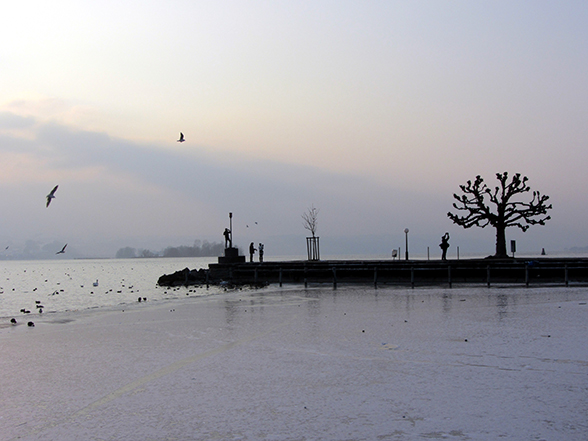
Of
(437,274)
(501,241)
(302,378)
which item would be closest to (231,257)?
(437,274)

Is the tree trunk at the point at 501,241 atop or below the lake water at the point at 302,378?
atop

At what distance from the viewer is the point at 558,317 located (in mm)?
15383

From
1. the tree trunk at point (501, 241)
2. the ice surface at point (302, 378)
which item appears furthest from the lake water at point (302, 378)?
the tree trunk at point (501, 241)

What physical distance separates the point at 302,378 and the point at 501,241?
1419 inches

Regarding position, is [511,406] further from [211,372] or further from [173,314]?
[173,314]

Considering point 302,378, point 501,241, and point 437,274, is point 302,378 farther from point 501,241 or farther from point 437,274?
point 501,241

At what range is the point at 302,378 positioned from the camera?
866 centimetres

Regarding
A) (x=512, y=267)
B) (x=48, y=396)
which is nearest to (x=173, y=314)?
(x=48, y=396)

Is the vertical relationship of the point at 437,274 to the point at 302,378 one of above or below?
above

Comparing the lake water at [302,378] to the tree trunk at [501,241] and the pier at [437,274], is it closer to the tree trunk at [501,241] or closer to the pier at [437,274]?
the pier at [437,274]

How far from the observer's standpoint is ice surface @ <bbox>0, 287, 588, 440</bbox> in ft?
20.6

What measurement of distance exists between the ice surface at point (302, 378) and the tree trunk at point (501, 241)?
2595 centimetres

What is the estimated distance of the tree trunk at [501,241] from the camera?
1618 inches

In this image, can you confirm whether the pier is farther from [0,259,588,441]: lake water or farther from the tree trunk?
[0,259,588,441]: lake water
